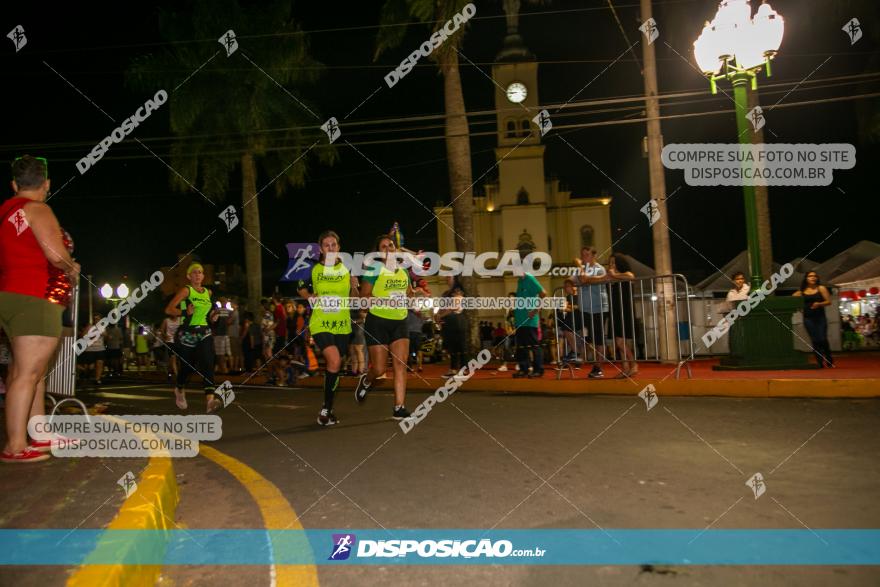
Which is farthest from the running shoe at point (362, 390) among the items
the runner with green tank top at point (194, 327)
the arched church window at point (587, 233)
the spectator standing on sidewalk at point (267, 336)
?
the arched church window at point (587, 233)

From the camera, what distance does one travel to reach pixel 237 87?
2095cm

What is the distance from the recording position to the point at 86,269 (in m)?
38.8

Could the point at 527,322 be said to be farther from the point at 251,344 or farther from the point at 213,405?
the point at 251,344

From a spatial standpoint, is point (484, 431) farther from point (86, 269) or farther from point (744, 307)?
point (86, 269)

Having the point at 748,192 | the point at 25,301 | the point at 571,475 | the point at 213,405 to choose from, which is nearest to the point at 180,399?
the point at 213,405

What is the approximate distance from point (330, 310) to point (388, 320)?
67 centimetres

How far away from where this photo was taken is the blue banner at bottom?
272 centimetres

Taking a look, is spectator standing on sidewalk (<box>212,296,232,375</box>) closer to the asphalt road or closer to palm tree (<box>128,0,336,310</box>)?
palm tree (<box>128,0,336,310</box>)

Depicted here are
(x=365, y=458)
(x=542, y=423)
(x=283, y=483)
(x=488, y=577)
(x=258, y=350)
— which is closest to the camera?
(x=488, y=577)

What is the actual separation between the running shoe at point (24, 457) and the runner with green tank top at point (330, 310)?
2.91 meters

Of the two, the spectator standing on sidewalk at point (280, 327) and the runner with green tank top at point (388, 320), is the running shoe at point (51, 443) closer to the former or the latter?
the runner with green tank top at point (388, 320)

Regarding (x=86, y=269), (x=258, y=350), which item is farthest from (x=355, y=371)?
(x=86, y=269)

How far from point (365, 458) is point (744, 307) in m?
8.20

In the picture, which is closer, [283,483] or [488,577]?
[488,577]
